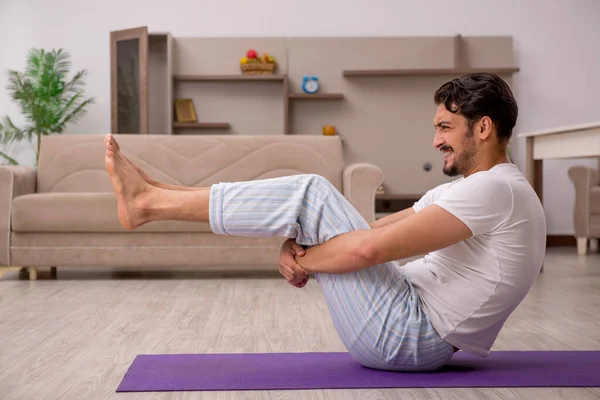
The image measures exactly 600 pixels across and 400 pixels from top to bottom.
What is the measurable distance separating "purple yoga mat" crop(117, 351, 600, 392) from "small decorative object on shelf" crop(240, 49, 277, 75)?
15.0 ft

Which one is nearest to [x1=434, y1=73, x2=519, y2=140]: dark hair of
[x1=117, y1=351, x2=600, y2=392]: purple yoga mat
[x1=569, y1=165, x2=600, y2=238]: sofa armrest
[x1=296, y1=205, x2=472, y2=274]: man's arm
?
[x1=296, y1=205, x2=472, y2=274]: man's arm

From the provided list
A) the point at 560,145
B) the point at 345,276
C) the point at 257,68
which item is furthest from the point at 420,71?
the point at 345,276

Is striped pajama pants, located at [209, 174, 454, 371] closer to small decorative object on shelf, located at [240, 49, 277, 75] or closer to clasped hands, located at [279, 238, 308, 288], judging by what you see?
clasped hands, located at [279, 238, 308, 288]

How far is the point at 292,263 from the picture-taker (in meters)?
1.81

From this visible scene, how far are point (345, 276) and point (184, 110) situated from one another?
503 cm

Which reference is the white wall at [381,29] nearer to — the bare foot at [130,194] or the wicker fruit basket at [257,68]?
the wicker fruit basket at [257,68]

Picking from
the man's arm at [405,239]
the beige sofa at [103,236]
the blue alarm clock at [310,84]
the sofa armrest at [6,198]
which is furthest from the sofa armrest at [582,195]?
the man's arm at [405,239]

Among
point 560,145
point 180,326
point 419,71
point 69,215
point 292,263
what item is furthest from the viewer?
point 419,71

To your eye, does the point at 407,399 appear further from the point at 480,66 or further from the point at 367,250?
the point at 480,66

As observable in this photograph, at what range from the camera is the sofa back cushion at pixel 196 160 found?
4441 mm

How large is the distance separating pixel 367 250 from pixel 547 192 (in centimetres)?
538

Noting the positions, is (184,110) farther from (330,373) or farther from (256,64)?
(330,373)

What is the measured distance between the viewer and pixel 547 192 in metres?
6.59

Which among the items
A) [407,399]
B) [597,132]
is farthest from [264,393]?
[597,132]
